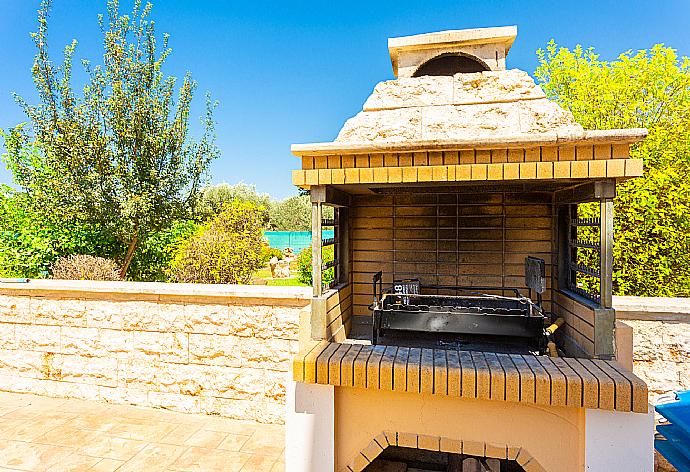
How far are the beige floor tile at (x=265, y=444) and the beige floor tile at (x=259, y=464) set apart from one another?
0.22 feet

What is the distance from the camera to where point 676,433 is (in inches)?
112

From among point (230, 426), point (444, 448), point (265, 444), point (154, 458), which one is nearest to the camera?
point (444, 448)

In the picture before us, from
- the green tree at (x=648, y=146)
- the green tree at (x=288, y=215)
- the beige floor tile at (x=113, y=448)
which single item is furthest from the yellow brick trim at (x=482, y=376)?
the green tree at (x=288, y=215)

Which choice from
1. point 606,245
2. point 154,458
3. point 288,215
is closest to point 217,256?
point 154,458

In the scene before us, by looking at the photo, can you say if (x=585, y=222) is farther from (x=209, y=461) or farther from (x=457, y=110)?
(x=209, y=461)

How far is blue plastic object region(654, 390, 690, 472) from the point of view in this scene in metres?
2.74

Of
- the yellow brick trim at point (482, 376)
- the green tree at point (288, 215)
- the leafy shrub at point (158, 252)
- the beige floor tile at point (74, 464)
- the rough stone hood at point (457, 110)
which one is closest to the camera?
the yellow brick trim at point (482, 376)

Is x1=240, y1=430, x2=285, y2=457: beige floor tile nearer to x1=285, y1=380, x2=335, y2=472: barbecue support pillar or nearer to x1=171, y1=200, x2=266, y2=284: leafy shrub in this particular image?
x1=285, y1=380, x2=335, y2=472: barbecue support pillar

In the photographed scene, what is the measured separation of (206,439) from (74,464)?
1107 millimetres

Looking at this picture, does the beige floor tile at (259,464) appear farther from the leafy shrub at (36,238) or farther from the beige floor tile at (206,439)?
the leafy shrub at (36,238)

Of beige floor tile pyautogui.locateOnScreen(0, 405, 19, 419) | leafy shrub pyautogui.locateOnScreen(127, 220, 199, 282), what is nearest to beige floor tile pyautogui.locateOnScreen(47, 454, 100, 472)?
beige floor tile pyautogui.locateOnScreen(0, 405, 19, 419)

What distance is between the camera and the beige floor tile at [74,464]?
3418 mm

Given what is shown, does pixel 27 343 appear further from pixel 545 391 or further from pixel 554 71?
pixel 554 71

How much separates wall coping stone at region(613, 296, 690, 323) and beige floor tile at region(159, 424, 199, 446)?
426 centimetres
